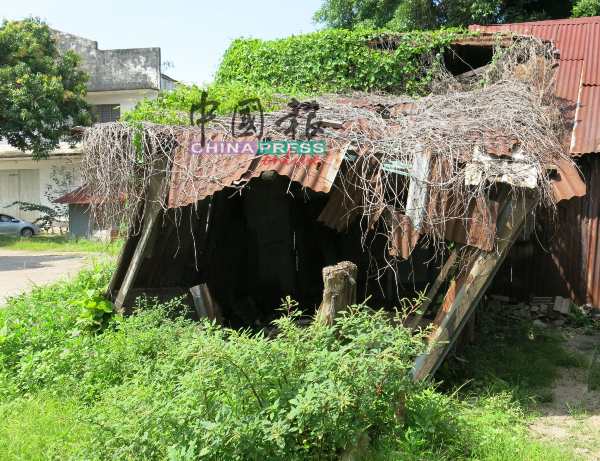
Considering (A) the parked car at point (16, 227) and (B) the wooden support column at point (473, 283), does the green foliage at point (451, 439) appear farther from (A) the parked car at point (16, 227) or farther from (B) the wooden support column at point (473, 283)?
(A) the parked car at point (16, 227)

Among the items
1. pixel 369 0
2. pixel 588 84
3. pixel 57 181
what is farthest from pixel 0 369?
pixel 57 181

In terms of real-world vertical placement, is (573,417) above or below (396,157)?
below

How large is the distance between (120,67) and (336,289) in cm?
2355

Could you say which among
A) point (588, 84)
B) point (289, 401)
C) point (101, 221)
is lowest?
A: point (289, 401)

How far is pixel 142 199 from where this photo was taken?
6465 mm

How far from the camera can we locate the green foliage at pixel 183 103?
6742 mm

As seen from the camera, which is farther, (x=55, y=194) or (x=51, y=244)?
(x=55, y=194)

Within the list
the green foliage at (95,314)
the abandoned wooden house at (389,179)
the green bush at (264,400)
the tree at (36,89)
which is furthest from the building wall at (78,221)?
the green bush at (264,400)

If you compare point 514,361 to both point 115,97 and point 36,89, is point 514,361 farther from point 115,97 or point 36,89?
point 115,97

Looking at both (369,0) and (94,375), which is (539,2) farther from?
(94,375)

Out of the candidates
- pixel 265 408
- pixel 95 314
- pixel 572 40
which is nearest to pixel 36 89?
pixel 95 314

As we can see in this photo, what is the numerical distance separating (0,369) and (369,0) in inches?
577

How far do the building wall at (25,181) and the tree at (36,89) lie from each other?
2241 millimetres

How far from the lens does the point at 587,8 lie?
14.1 m
